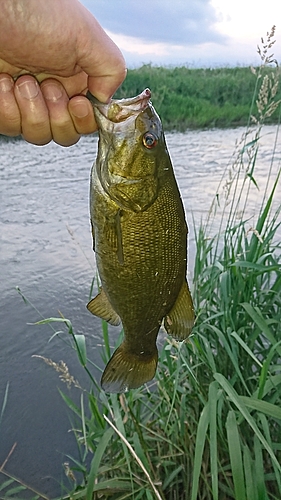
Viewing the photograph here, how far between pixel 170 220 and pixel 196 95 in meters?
14.1

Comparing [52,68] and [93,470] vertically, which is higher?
[52,68]

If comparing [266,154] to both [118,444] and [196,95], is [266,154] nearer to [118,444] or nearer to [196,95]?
[196,95]

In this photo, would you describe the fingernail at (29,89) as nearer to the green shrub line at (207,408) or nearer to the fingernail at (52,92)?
the fingernail at (52,92)

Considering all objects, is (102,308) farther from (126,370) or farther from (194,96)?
(194,96)

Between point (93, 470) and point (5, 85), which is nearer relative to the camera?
point (5, 85)

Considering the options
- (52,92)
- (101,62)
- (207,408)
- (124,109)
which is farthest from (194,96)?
(124,109)

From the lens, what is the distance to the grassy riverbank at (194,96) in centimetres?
1257

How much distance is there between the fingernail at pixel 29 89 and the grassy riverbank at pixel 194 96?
9321mm

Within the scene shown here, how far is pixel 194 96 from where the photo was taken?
14.5 metres

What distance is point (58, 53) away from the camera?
1674 millimetres

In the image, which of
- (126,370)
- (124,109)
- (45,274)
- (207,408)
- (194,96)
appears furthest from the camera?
(194,96)

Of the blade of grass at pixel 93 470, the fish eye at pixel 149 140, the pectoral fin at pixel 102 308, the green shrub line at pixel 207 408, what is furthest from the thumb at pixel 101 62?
the blade of grass at pixel 93 470

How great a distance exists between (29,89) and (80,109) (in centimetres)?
20

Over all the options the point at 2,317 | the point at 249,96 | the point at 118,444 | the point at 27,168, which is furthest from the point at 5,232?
the point at 249,96
